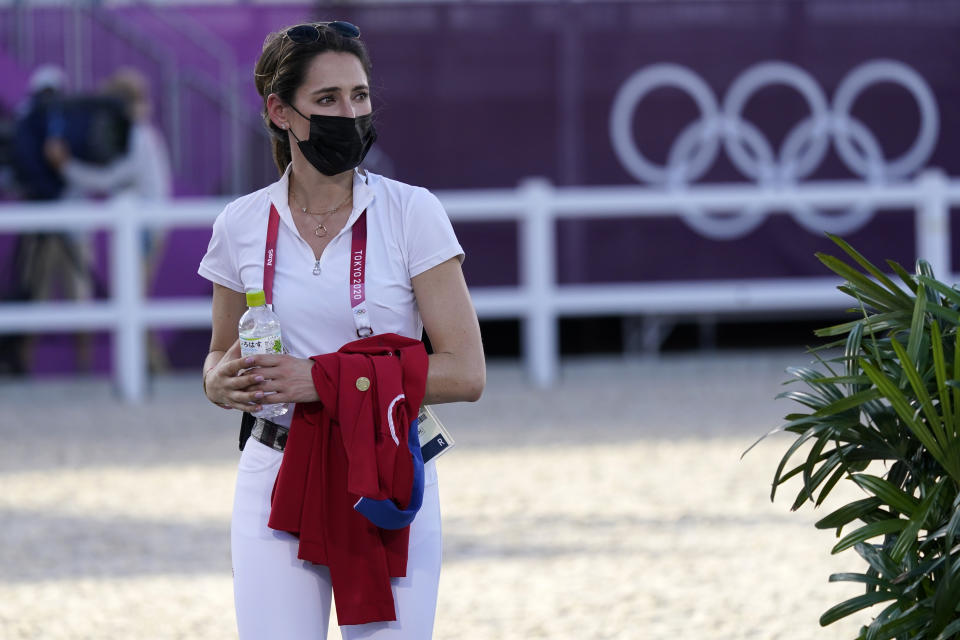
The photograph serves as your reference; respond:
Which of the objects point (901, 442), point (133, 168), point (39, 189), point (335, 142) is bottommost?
point (901, 442)

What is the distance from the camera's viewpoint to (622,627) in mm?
5340

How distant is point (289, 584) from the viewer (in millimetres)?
3207

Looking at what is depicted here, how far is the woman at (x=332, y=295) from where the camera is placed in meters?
3.20

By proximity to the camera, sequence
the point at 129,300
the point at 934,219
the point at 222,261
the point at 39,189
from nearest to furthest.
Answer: the point at 222,261 → the point at 129,300 → the point at 934,219 → the point at 39,189

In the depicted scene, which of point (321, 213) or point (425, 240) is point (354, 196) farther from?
point (425, 240)

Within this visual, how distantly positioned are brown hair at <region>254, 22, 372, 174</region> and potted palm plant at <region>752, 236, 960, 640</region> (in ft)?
3.81

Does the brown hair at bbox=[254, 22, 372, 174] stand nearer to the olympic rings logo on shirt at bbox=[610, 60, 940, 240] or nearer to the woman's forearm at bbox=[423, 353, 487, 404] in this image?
the woman's forearm at bbox=[423, 353, 487, 404]

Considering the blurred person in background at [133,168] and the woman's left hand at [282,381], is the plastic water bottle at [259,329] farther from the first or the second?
the blurred person in background at [133,168]

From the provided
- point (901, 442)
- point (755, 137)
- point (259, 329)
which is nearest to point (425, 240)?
point (259, 329)

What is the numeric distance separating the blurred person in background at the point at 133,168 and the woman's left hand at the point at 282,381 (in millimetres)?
8510

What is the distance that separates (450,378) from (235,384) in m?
0.46

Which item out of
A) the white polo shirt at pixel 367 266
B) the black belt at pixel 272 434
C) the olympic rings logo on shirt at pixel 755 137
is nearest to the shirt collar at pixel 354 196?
the white polo shirt at pixel 367 266

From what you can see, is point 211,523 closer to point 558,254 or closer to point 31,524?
point 31,524

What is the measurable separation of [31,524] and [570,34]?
661 centimetres
